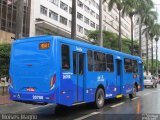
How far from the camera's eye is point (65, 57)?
12.8 m

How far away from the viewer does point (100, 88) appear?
16.0 m

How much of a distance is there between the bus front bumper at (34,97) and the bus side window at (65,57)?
1.24 metres

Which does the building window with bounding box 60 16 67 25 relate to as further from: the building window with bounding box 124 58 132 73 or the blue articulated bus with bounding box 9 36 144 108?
the blue articulated bus with bounding box 9 36 144 108

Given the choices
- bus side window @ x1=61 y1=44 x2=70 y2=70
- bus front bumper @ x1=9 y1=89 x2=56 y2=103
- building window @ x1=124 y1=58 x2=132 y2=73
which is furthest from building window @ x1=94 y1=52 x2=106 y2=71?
bus front bumper @ x1=9 y1=89 x2=56 y2=103

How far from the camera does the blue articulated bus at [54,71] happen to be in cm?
1230

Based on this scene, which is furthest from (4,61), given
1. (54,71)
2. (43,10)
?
(43,10)

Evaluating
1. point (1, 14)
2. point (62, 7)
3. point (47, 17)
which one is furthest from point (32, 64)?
point (62, 7)

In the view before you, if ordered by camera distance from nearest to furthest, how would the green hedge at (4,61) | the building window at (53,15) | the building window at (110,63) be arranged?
the building window at (110,63)
the green hedge at (4,61)
the building window at (53,15)

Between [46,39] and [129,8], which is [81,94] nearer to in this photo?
[46,39]

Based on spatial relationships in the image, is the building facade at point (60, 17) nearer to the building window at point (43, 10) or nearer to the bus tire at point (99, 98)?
the building window at point (43, 10)

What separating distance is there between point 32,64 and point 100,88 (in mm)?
4418

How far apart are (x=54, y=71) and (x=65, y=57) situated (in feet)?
2.84

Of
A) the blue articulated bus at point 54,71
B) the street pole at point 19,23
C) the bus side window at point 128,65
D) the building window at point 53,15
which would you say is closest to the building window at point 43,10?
the building window at point 53,15

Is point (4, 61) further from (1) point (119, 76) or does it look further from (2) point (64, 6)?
(2) point (64, 6)
